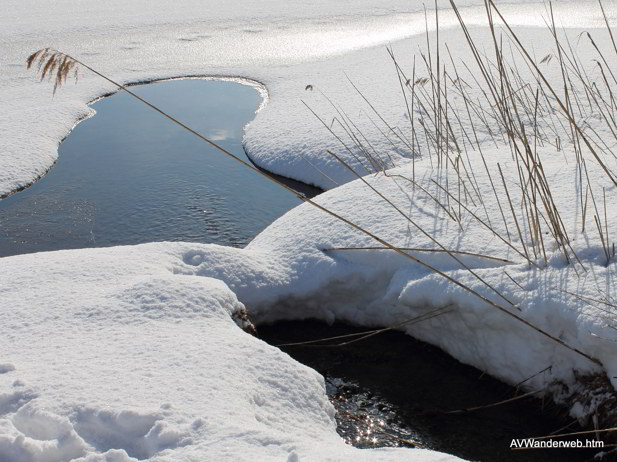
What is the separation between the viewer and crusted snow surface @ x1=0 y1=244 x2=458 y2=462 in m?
1.73

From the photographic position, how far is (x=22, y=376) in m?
1.97

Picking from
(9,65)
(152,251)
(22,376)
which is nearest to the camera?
(22,376)

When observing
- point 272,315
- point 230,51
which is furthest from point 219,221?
point 230,51

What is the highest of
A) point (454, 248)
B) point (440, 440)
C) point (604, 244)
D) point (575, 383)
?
point (604, 244)

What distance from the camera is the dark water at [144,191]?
408cm

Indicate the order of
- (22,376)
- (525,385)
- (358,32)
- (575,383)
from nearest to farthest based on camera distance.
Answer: (22,376), (575,383), (525,385), (358,32)

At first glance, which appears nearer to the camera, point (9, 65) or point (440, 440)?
point (440, 440)

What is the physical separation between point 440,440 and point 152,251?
1501mm

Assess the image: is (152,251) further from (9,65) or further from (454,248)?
(9,65)

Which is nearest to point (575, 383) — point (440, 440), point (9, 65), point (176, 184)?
point (440, 440)

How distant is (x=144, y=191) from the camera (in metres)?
4.67

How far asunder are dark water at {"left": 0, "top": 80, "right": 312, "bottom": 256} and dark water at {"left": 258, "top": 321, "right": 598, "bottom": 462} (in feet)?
4.15

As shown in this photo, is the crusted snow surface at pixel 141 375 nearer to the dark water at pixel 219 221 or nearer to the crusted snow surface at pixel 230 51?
the dark water at pixel 219 221

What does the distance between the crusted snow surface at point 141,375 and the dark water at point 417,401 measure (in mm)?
292
